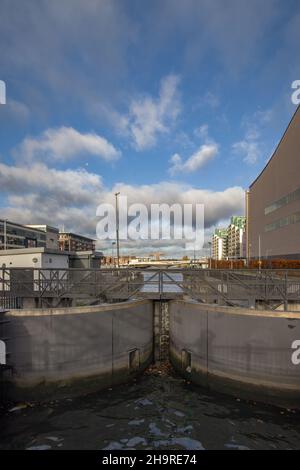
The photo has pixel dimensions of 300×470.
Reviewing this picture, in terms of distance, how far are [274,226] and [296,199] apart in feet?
39.0

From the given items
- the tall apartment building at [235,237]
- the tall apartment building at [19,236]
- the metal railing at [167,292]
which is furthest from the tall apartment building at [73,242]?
the metal railing at [167,292]

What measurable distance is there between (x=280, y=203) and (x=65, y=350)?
186ft

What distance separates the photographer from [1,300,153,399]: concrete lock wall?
10945 millimetres

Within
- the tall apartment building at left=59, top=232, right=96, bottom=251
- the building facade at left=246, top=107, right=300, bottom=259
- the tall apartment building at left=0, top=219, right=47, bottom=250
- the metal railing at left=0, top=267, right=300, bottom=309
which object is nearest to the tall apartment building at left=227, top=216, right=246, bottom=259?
the tall apartment building at left=59, top=232, right=96, bottom=251

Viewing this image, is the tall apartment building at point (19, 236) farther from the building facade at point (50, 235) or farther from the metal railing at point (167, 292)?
the metal railing at point (167, 292)

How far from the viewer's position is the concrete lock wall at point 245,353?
10.5 metres

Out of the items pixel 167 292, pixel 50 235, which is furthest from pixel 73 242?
pixel 167 292

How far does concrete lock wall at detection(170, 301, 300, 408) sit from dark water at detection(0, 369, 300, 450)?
1.84 feet

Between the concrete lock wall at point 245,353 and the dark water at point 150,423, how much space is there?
562 mm

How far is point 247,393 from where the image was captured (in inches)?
428

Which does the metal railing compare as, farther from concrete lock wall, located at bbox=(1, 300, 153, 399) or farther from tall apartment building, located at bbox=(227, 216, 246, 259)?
tall apartment building, located at bbox=(227, 216, 246, 259)

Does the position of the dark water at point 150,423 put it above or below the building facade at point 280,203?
below

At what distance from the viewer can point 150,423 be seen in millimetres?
9211
